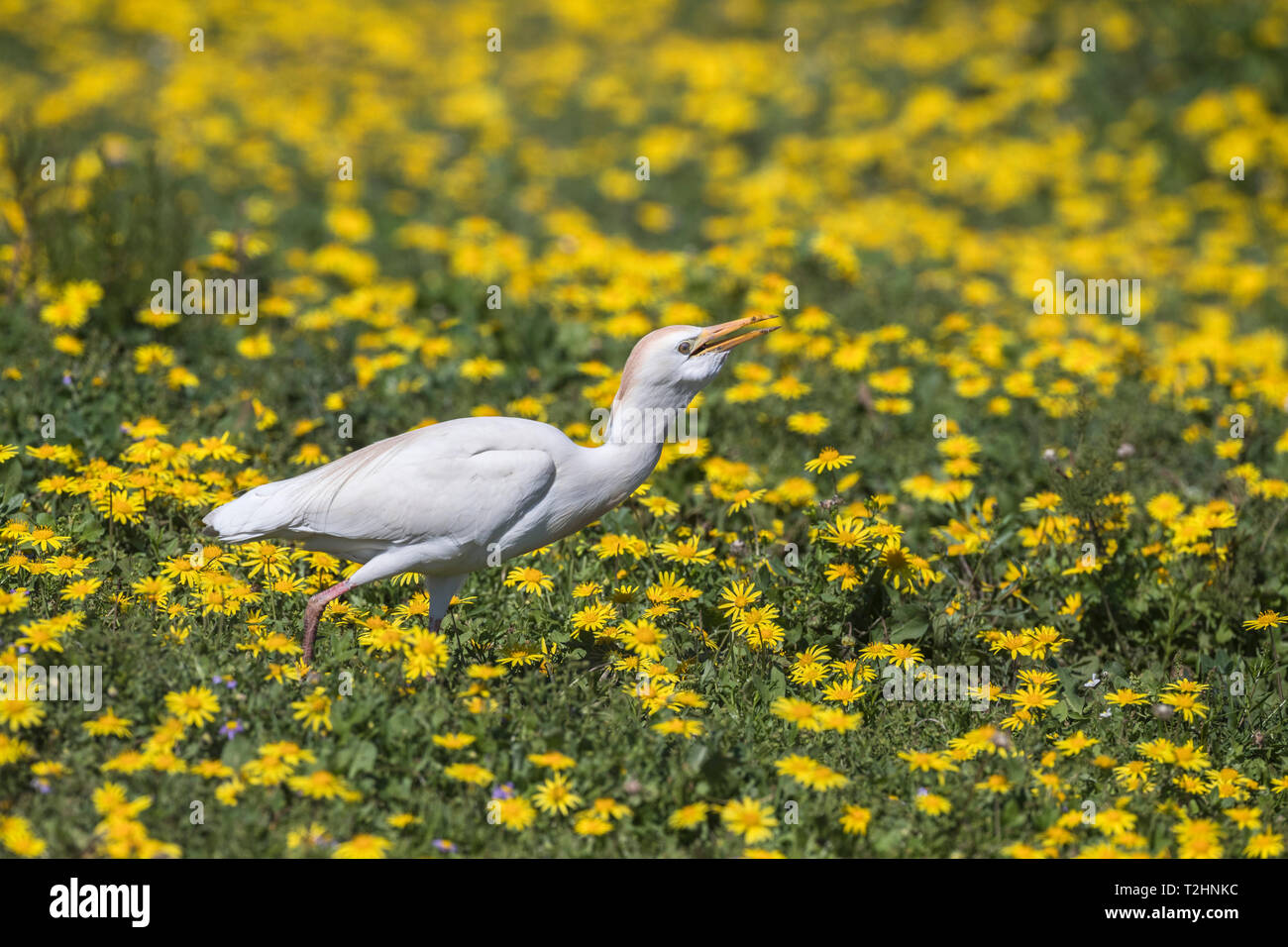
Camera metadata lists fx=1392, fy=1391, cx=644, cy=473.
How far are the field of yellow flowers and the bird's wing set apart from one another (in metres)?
0.31

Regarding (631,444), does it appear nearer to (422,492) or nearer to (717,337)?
(717,337)

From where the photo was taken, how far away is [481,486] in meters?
4.35


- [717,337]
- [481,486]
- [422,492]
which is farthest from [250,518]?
[717,337]

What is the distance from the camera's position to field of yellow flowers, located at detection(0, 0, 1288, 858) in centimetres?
402

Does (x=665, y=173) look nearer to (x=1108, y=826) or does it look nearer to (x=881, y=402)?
(x=881, y=402)

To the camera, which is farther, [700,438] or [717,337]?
[700,438]

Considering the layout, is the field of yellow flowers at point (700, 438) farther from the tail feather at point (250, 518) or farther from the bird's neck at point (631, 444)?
the bird's neck at point (631, 444)

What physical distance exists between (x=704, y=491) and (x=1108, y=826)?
8.53 ft

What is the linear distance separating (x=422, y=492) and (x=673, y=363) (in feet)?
2.92

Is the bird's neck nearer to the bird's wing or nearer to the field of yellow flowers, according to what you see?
the bird's wing

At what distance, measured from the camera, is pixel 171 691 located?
4.12 m

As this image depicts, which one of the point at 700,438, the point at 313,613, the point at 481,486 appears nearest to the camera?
the point at 481,486

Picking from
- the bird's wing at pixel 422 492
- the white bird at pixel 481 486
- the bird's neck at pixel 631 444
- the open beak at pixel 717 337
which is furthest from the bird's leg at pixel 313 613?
the open beak at pixel 717 337
